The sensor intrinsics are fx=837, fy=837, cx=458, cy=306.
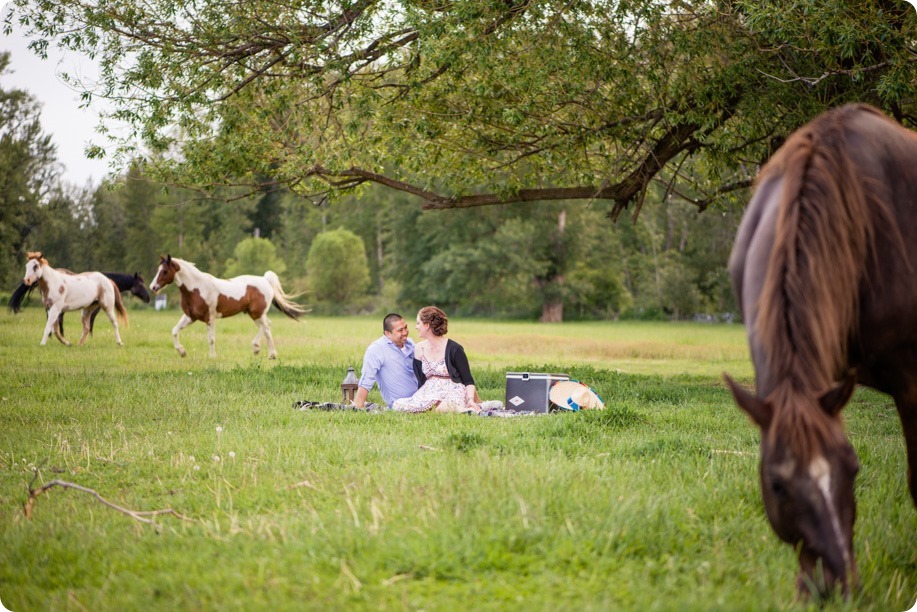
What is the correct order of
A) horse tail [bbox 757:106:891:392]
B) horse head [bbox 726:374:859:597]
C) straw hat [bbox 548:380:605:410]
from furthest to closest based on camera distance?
straw hat [bbox 548:380:605:410], horse tail [bbox 757:106:891:392], horse head [bbox 726:374:859:597]

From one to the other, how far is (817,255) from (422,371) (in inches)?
272

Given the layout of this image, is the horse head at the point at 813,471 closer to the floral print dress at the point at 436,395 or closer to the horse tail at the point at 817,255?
the horse tail at the point at 817,255

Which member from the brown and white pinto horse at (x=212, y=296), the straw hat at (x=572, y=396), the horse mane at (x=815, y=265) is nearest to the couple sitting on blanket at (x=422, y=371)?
the straw hat at (x=572, y=396)

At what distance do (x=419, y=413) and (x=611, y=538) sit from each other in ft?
17.8

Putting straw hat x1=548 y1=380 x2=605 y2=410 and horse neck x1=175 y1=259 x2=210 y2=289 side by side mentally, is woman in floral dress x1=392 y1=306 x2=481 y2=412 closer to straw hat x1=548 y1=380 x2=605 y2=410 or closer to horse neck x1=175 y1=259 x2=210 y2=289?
straw hat x1=548 y1=380 x2=605 y2=410

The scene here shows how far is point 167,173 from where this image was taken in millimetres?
13094

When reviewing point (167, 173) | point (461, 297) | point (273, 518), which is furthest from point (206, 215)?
point (273, 518)

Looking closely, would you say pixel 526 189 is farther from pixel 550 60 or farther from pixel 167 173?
pixel 167 173

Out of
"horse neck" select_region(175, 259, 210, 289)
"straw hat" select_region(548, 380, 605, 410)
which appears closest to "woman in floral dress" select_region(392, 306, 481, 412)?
"straw hat" select_region(548, 380, 605, 410)

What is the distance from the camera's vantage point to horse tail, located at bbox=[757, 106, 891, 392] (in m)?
3.45

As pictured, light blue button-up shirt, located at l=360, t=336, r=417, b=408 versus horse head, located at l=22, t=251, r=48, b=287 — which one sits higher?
horse head, located at l=22, t=251, r=48, b=287

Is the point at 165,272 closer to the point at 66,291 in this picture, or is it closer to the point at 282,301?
the point at 66,291

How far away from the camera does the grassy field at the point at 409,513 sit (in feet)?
12.5

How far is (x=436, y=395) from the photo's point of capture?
977 centimetres
